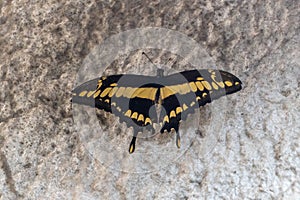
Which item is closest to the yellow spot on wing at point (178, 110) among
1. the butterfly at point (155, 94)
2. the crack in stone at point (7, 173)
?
the butterfly at point (155, 94)

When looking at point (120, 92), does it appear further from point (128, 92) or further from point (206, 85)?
point (206, 85)

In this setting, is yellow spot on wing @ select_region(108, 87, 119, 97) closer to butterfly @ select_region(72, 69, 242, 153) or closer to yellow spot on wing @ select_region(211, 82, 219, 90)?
butterfly @ select_region(72, 69, 242, 153)

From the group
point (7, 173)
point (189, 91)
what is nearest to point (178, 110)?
point (189, 91)

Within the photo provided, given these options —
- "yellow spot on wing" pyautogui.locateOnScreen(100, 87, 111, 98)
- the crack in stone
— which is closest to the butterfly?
"yellow spot on wing" pyautogui.locateOnScreen(100, 87, 111, 98)

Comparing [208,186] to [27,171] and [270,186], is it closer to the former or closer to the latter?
[270,186]

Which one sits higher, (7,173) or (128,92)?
(128,92)

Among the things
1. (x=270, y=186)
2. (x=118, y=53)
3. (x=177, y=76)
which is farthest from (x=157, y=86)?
(x=270, y=186)
